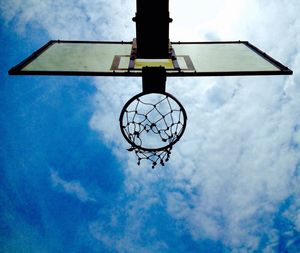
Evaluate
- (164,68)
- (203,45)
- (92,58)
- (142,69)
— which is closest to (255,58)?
(203,45)

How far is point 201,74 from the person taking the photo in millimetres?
4195

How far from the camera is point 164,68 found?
427 centimetres

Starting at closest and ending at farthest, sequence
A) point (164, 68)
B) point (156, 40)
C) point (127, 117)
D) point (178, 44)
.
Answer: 1. point (156, 40)
2. point (164, 68)
3. point (127, 117)
4. point (178, 44)

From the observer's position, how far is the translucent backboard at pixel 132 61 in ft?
13.8

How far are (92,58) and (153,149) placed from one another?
1.88 meters

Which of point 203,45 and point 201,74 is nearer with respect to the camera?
point 201,74

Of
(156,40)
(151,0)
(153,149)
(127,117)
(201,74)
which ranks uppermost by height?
(151,0)

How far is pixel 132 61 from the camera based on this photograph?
4410 mm

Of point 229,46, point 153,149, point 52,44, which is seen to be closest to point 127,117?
point 153,149

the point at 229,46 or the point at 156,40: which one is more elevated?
the point at 156,40

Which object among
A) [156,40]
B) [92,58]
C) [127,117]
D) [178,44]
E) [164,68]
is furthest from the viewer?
[178,44]

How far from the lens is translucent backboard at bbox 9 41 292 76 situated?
13.8ft

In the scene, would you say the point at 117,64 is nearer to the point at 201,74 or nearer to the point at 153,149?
the point at 201,74

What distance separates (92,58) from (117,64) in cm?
52
